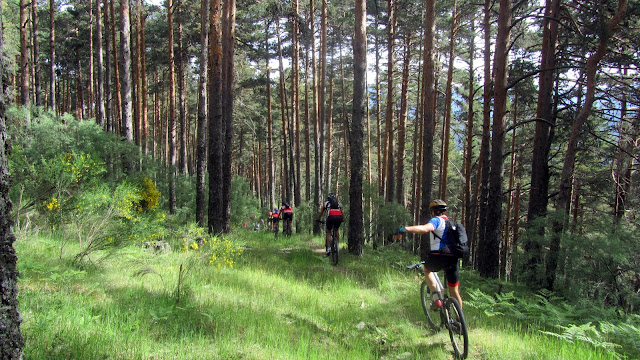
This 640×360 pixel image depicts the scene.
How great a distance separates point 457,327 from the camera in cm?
470

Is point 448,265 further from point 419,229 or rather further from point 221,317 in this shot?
point 221,317

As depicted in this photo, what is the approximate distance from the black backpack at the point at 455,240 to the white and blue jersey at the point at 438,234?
1.5 inches

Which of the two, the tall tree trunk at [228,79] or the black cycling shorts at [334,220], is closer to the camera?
the black cycling shorts at [334,220]

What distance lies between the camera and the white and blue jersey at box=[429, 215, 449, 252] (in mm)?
4941

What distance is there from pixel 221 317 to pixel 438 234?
10.7 feet

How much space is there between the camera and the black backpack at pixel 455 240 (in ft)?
16.1

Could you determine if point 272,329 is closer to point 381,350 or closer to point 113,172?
point 381,350

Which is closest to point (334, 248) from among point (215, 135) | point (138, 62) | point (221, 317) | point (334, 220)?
point (334, 220)

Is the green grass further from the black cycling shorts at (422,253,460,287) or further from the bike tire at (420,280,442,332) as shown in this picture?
the black cycling shorts at (422,253,460,287)

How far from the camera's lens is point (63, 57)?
102 ft

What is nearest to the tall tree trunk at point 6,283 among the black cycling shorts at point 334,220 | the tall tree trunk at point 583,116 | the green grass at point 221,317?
the green grass at point 221,317

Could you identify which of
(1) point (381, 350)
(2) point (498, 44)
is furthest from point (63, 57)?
(1) point (381, 350)

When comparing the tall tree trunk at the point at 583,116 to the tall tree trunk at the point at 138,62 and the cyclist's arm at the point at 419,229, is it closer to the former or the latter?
the cyclist's arm at the point at 419,229

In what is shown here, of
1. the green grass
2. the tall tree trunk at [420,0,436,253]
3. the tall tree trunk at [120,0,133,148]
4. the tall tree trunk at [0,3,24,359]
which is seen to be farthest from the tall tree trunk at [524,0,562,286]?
the tall tree trunk at [120,0,133,148]
